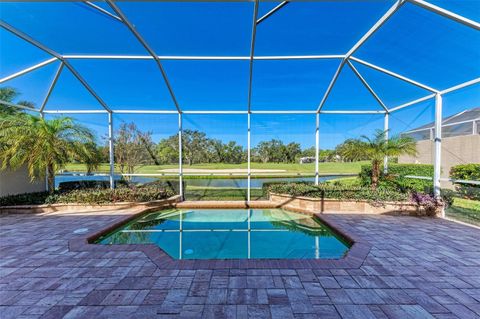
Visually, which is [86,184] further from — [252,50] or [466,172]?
[466,172]

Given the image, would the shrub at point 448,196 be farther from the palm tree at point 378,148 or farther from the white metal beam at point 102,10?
the white metal beam at point 102,10

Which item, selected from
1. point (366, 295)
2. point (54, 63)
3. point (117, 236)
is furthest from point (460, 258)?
point (54, 63)

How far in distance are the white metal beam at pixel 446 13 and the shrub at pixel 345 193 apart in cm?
435

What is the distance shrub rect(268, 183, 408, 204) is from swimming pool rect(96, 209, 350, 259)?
816 mm

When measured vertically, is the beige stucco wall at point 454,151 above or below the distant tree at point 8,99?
below

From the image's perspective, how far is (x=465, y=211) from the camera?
19.4 ft

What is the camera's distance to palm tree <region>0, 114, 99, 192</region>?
21.1 ft

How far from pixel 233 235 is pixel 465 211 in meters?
5.92

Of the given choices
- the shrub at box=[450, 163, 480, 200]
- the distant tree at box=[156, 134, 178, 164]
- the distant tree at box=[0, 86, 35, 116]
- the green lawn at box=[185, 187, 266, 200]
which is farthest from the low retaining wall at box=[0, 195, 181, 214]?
the shrub at box=[450, 163, 480, 200]

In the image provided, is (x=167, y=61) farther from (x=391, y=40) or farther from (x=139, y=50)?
(x=391, y=40)

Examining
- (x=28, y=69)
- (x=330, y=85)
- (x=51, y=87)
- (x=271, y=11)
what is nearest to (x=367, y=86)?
(x=330, y=85)

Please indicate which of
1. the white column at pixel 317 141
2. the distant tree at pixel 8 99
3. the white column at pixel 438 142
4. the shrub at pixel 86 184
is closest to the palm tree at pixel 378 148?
the white column at pixel 438 142

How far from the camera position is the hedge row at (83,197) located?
22.8 ft

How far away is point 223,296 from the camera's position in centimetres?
269
